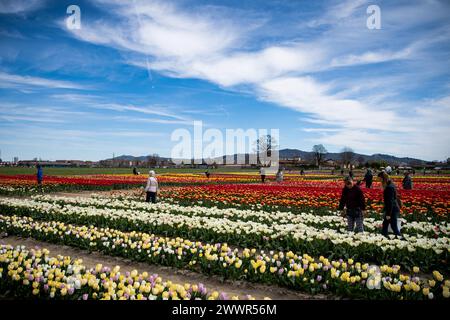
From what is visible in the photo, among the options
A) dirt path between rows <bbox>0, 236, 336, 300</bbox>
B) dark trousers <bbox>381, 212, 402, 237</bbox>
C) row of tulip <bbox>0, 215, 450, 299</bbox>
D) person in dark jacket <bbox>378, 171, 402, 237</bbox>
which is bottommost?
dirt path between rows <bbox>0, 236, 336, 300</bbox>

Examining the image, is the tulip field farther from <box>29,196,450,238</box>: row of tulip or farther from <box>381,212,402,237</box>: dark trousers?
<box>381,212,402,237</box>: dark trousers

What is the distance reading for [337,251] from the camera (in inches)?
300

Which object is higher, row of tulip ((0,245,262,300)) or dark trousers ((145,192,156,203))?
dark trousers ((145,192,156,203))

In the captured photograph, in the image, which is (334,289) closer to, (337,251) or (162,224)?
(337,251)

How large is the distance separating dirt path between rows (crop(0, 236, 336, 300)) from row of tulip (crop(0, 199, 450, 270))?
2.04 m

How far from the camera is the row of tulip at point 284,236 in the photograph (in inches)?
279

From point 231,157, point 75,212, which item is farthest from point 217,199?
point 231,157

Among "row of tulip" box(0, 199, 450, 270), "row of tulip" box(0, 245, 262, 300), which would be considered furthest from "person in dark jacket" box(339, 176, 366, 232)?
"row of tulip" box(0, 245, 262, 300)

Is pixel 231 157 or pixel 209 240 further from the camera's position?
pixel 231 157

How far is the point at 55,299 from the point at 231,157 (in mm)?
163353

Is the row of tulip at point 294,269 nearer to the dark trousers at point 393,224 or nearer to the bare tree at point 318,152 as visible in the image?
the dark trousers at point 393,224

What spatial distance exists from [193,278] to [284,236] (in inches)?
122

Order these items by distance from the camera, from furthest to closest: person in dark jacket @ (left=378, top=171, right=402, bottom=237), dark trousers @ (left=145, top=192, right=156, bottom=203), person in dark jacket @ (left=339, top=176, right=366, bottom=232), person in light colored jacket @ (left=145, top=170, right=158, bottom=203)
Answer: dark trousers @ (left=145, top=192, right=156, bottom=203) < person in light colored jacket @ (left=145, top=170, right=158, bottom=203) < person in dark jacket @ (left=339, top=176, right=366, bottom=232) < person in dark jacket @ (left=378, top=171, right=402, bottom=237)

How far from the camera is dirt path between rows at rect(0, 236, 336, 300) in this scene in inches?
223
